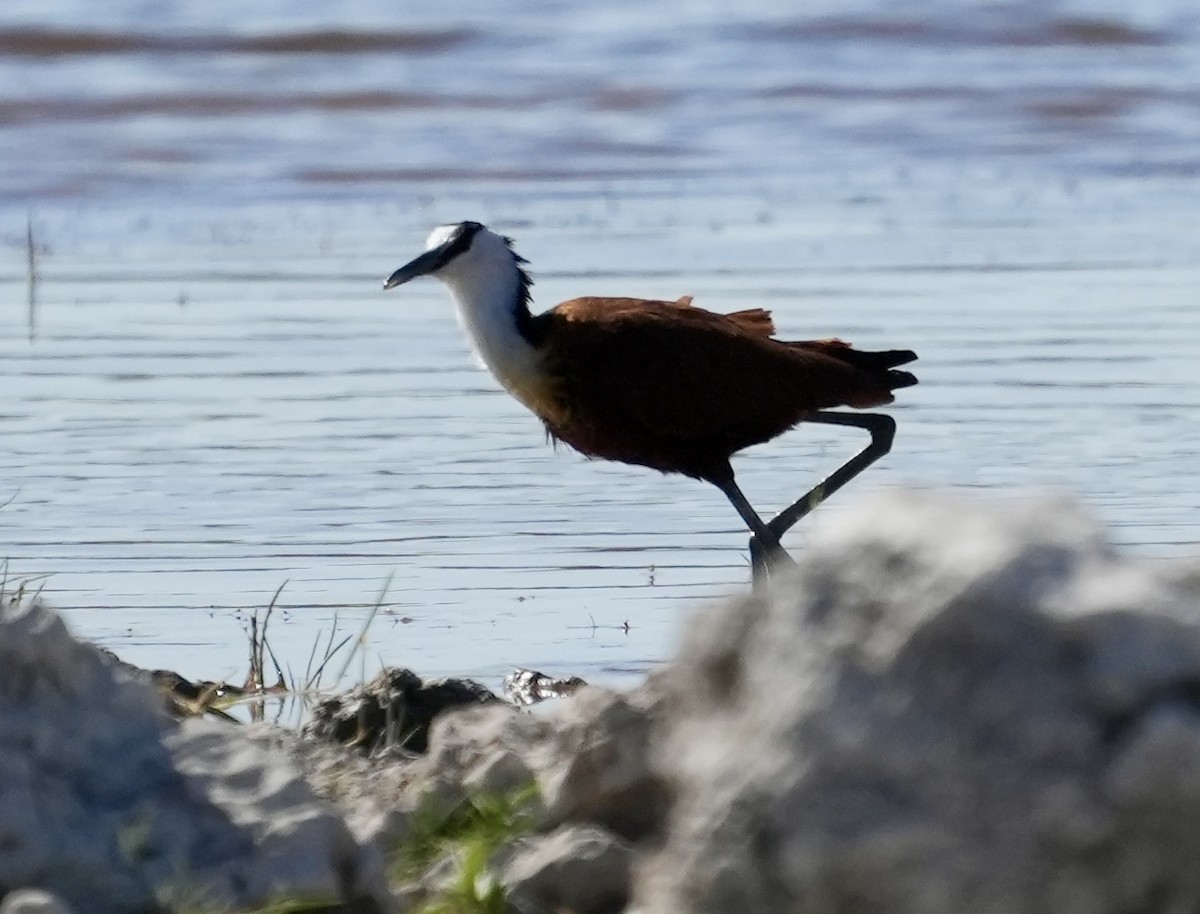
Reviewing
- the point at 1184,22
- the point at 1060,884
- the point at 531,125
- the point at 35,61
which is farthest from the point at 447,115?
the point at 1060,884

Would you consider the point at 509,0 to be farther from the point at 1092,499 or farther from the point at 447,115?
the point at 1092,499

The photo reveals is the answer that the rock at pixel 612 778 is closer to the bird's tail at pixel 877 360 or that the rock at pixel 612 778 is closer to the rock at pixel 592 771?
the rock at pixel 592 771

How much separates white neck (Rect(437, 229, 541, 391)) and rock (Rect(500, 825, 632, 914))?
3.17 m

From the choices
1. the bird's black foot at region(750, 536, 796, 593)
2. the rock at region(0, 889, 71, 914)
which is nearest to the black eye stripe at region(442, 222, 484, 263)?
the bird's black foot at region(750, 536, 796, 593)

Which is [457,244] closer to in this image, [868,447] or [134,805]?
[868,447]

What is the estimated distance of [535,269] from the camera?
1047 centimetres

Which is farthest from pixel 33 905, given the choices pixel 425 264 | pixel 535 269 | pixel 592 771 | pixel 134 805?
pixel 535 269

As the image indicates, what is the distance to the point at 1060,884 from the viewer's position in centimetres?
281

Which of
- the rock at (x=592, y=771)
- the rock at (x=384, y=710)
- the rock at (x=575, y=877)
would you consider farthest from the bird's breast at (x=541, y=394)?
the rock at (x=575, y=877)

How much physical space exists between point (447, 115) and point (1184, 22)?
5.57 metres

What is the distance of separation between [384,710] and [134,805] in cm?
143

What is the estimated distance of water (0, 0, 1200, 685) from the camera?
6.73 meters

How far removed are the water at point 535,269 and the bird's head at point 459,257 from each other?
654 mm

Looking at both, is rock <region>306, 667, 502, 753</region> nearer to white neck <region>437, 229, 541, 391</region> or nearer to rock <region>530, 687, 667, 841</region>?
rock <region>530, 687, 667, 841</region>
